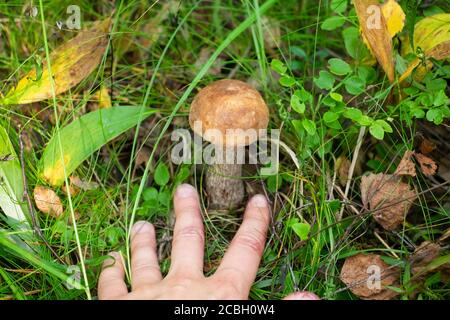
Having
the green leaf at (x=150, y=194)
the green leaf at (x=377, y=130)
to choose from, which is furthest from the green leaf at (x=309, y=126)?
the green leaf at (x=150, y=194)

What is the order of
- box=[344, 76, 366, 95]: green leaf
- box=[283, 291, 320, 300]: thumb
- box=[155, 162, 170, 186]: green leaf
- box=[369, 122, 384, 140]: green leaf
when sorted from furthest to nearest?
box=[155, 162, 170, 186]: green leaf, box=[344, 76, 366, 95]: green leaf, box=[369, 122, 384, 140]: green leaf, box=[283, 291, 320, 300]: thumb

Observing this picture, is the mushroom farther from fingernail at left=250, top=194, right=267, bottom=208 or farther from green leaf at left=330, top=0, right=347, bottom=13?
green leaf at left=330, top=0, right=347, bottom=13

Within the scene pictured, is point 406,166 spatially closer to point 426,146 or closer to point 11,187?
point 426,146

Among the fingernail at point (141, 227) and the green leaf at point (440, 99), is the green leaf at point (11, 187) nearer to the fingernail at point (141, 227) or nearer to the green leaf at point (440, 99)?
the fingernail at point (141, 227)

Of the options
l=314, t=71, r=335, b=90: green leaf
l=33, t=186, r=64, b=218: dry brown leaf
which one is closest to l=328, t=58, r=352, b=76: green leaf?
l=314, t=71, r=335, b=90: green leaf

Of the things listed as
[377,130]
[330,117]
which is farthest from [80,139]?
[377,130]
